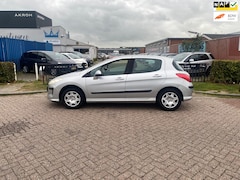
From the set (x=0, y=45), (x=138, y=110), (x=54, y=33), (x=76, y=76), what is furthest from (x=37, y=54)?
(x=54, y=33)

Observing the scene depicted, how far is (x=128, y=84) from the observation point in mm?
5762

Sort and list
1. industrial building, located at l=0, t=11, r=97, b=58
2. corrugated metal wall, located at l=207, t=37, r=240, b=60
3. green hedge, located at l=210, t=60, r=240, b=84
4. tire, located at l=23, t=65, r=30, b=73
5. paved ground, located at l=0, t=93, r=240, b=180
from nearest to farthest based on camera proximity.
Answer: paved ground, located at l=0, t=93, r=240, b=180, green hedge, located at l=210, t=60, r=240, b=84, tire, located at l=23, t=65, r=30, b=73, corrugated metal wall, located at l=207, t=37, r=240, b=60, industrial building, located at l=0, t=11, r=97, b=58

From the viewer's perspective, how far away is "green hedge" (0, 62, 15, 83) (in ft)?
31.8

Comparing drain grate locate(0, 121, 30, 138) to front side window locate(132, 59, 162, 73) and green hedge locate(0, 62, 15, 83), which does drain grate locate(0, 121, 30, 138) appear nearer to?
front side window locate(132, 59, 162, 73)

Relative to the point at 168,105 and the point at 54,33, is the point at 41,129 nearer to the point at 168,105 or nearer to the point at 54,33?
the point at 168,105

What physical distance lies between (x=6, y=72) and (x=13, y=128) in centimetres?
641

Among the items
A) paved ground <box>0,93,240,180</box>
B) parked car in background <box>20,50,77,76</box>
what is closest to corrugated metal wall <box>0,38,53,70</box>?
parked car in background <box>20,50,77,76</box>

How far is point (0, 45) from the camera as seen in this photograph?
13.1 m

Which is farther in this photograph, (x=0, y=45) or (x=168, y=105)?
(x=0, y=45)

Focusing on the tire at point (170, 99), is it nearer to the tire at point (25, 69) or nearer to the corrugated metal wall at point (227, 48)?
the corrugated metal wall at point (227, 48)

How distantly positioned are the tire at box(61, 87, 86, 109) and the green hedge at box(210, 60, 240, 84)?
6735 mm

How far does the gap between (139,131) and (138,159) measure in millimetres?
1136

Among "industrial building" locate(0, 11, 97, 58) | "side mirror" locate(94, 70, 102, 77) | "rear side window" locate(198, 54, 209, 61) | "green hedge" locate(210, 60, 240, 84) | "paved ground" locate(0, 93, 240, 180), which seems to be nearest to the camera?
"paved ground" locate(0, 93, 240, 180)

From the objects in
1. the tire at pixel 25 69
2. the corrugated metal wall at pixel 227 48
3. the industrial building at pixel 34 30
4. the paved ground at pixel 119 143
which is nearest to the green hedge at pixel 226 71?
the paved ground at pixel 119 143
